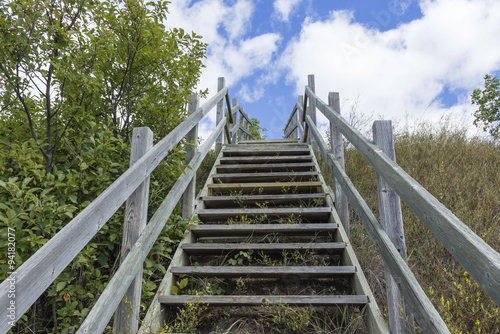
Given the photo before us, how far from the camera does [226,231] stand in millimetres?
3057

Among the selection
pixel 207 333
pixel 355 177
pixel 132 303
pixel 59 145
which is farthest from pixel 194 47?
pixel 355 177

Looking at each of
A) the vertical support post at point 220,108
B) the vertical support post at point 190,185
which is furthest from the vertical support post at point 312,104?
the vertical support post at point 190,185

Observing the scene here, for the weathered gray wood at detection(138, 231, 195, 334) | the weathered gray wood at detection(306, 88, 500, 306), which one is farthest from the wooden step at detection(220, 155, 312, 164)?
the weathered gray wood at detection(306, 88, 500, 306)

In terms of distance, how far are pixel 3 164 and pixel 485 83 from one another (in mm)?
18571

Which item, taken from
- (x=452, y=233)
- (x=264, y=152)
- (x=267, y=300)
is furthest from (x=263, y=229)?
(x=264, y=152)

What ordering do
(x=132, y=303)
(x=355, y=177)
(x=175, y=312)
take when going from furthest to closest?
(x=355, y=177) → (x=175, y=312) → (x=132, y=303)

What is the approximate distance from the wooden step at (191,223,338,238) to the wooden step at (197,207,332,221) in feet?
0.77

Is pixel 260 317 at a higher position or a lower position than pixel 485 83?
lower

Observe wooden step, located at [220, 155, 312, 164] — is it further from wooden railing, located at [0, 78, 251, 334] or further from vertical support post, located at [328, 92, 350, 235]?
wooden railing, located at [0, 78, 251, 334]

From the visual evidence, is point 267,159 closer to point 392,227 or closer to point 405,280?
point 392,227

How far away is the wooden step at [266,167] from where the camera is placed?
4.51 meters

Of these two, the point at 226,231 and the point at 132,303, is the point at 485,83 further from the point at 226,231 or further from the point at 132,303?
the point at 132,303

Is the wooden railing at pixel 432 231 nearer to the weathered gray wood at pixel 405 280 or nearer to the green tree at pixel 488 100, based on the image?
the weathered gray wood at pixel 405 280

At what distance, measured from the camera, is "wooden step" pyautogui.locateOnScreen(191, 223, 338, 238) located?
2992 millimetres
